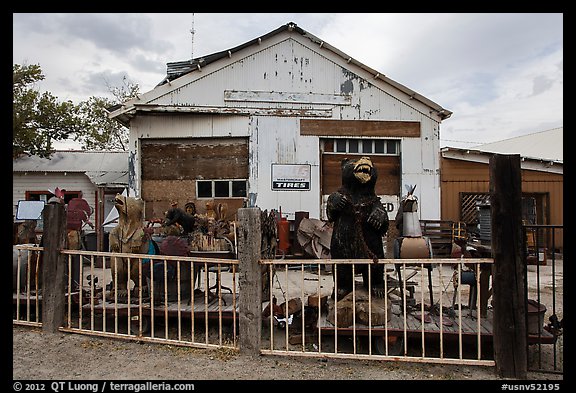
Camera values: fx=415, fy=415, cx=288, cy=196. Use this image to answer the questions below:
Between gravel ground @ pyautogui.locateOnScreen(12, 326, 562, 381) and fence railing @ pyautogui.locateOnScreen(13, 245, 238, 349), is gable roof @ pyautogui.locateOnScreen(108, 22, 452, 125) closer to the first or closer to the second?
fence railing @ pyautogui.locateOnScreen(13, 245, 238, 349)

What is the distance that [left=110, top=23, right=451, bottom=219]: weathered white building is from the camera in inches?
438

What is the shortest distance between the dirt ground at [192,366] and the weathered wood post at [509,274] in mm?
246

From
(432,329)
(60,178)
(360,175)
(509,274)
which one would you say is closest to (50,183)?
(60,178)

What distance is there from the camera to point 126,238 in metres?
5.78

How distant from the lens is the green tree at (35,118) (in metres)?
14.6

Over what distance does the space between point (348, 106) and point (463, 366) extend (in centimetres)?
831

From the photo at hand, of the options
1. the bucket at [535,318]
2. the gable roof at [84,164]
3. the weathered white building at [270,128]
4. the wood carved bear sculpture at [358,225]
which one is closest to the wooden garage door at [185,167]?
the weathered white building at [270,128]

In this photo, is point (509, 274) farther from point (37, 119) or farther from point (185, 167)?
point (37, 119)

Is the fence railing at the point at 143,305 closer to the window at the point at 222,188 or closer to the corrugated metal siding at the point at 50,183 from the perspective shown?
the window at the point at 222,188

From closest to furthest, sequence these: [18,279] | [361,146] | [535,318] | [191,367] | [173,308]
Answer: [191,367] < [535,318] < [173,308] < [18,279] < [361,146]

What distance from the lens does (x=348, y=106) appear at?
11328 millimetres

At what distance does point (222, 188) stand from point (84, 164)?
8351 millimetres

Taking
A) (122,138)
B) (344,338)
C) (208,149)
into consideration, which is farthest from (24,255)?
(122,138)
